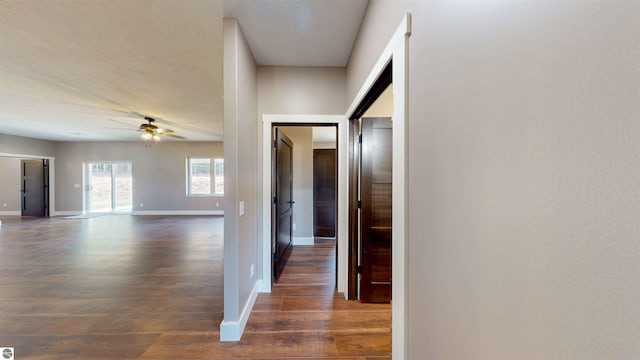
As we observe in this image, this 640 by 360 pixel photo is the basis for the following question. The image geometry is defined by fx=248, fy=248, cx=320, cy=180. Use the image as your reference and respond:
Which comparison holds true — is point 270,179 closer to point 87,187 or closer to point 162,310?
point 162,310

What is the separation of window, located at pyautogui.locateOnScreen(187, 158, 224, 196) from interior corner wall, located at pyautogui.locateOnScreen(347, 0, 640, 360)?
8628 mm

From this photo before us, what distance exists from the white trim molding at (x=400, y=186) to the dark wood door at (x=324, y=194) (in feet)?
13.7

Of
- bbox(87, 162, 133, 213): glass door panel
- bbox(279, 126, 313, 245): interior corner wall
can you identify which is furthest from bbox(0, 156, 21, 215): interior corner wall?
bbox(279, 126, 313, 245): interior corner wall

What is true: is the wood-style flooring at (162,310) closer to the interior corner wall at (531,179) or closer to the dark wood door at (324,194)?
the dark wood door at (324,194)

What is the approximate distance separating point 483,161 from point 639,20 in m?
0.36

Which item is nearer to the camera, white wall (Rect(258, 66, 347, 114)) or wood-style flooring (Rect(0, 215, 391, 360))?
wood-style flooring (Rect(0, 215, 391, 360))

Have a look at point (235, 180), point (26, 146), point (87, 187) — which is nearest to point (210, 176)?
point (87, 187)

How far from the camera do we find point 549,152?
0.49 meters

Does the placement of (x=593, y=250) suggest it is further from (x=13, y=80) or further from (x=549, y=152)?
(x=13, y=80)

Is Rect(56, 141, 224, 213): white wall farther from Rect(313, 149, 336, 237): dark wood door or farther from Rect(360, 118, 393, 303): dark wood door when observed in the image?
Rect(360, 118, 393, 303): dark wood door

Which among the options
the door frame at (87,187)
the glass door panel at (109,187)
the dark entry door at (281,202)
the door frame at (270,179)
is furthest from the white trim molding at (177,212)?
the door frame at (270,179)

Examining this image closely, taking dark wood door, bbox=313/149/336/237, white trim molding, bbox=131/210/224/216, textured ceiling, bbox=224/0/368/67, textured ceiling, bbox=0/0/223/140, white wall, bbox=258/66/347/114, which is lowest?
white trim molding, bbox=131/210/224/216

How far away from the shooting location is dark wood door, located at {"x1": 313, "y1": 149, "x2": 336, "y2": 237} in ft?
17.8

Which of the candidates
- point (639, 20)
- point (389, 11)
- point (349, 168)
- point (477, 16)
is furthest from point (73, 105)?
point (639, 20)
